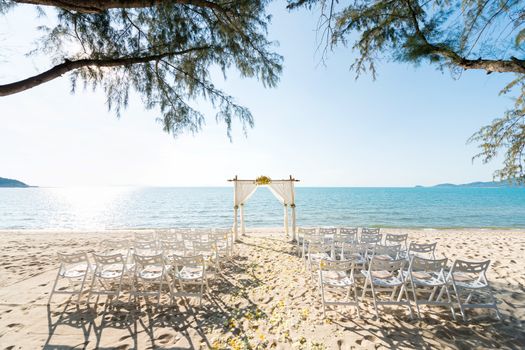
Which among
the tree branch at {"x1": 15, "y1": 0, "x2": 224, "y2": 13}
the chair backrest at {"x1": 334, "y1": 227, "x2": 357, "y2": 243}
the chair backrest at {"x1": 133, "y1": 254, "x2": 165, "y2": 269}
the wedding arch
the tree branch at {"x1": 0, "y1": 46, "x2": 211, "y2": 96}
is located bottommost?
the chair backrest at {"x1": 334, "y1": 227, "x2": 357, "y2": 243}

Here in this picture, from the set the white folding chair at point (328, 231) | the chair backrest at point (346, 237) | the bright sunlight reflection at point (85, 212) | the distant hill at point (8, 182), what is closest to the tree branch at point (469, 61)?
the chair backrest at point (346, 237)

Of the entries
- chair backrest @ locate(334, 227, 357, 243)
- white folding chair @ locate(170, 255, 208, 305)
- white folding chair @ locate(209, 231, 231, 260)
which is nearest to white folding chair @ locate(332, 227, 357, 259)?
chair backrest @ locate(334, 227, 357, 243)

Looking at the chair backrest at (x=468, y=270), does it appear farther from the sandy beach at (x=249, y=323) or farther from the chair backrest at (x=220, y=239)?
the chair backrest at (x=220, y=239)

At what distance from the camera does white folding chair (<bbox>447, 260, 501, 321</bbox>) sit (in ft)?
9.66

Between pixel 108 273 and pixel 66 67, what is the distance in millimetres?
3158

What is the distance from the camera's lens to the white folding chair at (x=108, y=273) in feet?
11.0

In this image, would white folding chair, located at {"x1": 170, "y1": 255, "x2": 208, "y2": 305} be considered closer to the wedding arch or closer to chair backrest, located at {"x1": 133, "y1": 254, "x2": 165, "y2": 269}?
chair backrest, located at {"x1": 133, "y1": 254, "x2": 165, "y2": 269}

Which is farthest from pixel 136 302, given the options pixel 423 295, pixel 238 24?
pixel 423 295

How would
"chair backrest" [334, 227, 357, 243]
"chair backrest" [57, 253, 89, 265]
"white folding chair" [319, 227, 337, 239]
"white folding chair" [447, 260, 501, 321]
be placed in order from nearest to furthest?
"white folding chair" [447, 260, 501, 321], "chair backrest" [57, 253, 89, 265], "chair backrest" [334, 227, 357, 243], "white folding chair" [319, 227, 337, 239]

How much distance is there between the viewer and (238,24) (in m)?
3.04

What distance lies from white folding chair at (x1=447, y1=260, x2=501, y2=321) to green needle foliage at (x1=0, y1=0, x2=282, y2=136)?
3668 millimetres

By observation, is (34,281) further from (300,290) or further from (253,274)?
(300,290)

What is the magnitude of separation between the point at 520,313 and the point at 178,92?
19.0ft

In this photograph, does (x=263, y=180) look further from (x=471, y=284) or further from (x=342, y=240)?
(x=471, y=284)
